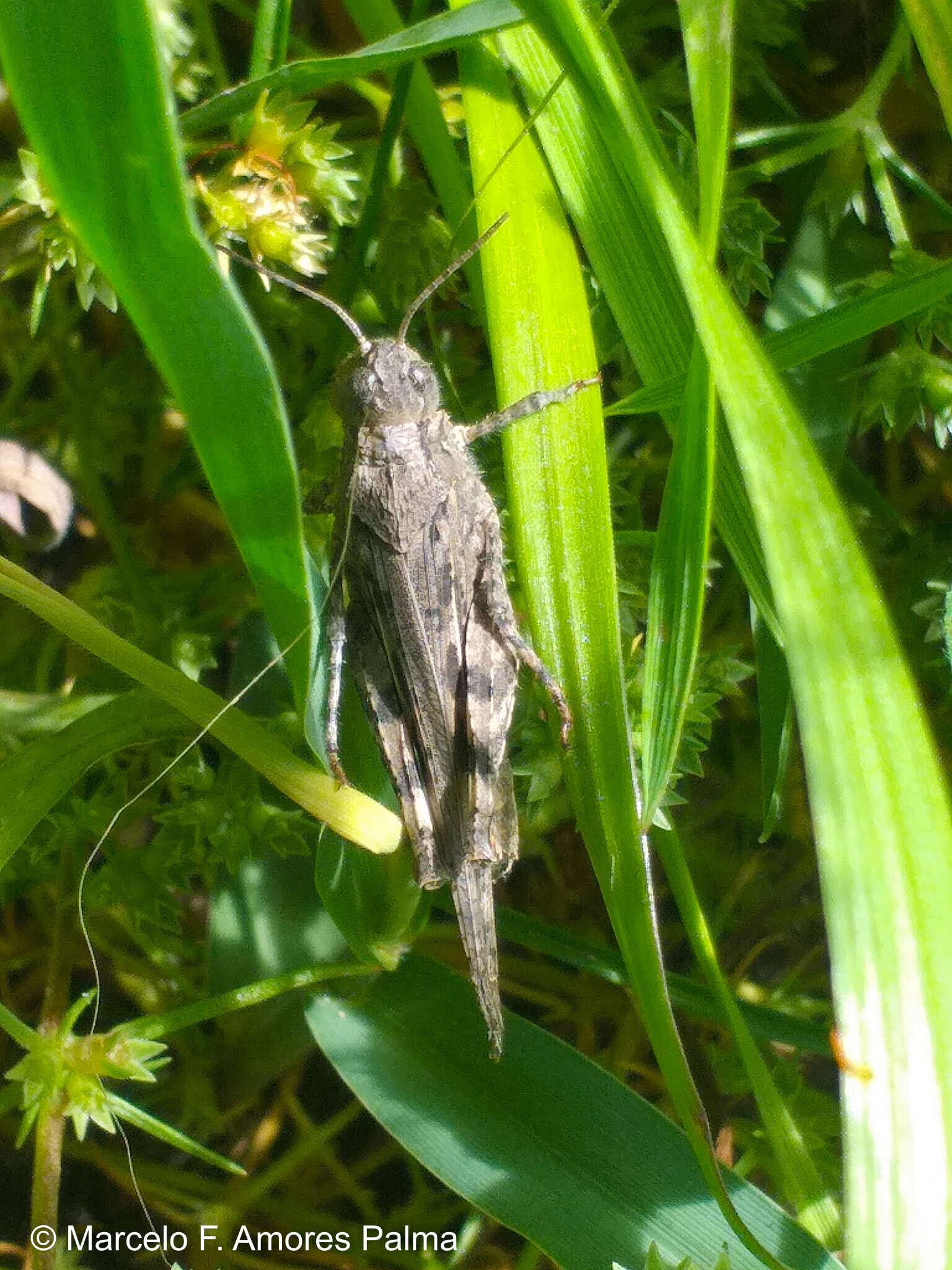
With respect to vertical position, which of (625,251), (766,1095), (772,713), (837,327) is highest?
(625,251)

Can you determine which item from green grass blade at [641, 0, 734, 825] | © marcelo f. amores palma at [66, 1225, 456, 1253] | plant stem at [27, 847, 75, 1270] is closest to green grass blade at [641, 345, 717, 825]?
green grass blade at [641, 0, 734, 825]

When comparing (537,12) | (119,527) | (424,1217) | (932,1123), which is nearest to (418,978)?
(424,1217)

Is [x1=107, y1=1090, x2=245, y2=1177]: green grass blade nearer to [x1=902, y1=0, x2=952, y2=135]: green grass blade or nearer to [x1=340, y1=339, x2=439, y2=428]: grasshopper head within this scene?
[x1=340, y1=339, x2=439, y2=428]: grasshopper head

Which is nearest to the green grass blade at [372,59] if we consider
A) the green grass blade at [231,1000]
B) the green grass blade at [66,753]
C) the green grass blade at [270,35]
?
the green grass blade at [270,35]

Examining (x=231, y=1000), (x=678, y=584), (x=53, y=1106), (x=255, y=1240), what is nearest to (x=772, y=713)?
(x=678, y=584)

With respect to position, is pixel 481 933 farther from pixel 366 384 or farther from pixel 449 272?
pixel 449 272

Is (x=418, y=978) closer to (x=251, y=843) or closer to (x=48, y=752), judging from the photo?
(x=251, y=843)

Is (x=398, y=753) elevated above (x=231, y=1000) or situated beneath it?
elevated above
